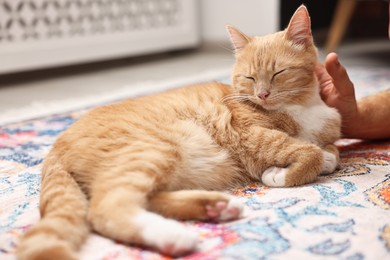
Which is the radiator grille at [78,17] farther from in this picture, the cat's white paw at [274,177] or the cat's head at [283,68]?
the cat's white paw at [274,177]

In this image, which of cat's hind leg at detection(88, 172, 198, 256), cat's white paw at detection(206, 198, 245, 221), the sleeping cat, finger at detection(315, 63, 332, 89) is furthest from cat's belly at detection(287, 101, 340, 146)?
cat's hind leg at detection(88, 172, 198, 256)

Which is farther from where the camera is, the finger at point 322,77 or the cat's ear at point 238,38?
the finger at point 322,77

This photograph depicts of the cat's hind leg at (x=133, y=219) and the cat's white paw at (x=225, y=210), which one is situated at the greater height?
the cat's hind leg at (x=133, y=219)

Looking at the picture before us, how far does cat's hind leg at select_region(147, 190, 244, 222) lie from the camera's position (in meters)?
0.99

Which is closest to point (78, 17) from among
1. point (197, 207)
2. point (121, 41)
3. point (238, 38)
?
point (121, 41)

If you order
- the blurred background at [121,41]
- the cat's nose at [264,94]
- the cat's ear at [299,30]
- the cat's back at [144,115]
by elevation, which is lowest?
the blurred background at [121,41]

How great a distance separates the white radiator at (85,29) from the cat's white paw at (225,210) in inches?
100

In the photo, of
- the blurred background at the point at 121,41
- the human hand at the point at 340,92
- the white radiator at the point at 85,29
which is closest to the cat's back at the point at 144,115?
the human hand at the point at 340,92

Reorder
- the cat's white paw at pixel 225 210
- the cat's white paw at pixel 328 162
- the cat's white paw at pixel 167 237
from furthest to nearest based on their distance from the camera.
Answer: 1. the cat's white paw at pixel 328 162
2. the cat's white paw at pixel 225 210
3. the cat's white paw at pixel 167 237

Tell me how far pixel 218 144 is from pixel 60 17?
2499 mm

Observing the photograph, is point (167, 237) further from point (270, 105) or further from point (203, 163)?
point (270, 105)

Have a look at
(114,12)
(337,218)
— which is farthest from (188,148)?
(114,12)

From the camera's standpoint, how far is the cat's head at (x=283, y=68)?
4.21 feet

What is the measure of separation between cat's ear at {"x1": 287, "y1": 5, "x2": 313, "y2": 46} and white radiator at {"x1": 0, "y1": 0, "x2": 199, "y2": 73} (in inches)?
93.4
